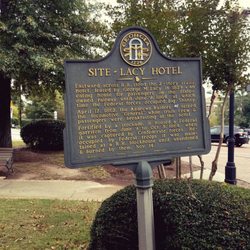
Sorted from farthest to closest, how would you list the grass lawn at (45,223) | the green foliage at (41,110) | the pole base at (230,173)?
1. the green foliage at (41,110)
2. the pole base at (230,173)
3. the grass lawn at (45,223)

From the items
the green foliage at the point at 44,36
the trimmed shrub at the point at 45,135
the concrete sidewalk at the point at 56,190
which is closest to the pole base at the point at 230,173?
the concrete sidewalk at the point at 56,190

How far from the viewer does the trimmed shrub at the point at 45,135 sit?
52.0 ft

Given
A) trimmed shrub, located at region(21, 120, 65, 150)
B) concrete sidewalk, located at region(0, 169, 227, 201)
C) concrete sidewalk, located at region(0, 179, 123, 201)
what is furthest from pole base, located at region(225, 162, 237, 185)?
trimmed shrub, located at region(21, 120, 65, 150)

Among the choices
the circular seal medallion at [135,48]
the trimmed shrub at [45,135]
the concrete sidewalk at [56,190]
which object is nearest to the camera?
the circular seal medallion at [135,48]

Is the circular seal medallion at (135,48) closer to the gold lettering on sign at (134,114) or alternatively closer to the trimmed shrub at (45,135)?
the gold lettering on sign at (134,114)

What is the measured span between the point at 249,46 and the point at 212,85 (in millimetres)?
926

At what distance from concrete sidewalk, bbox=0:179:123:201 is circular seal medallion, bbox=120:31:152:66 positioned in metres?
4.60

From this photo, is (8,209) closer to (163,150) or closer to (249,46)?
(163,150)

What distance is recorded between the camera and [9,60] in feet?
35.0

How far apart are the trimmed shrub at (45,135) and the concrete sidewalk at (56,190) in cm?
606

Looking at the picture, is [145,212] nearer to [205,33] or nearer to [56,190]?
[205,33]

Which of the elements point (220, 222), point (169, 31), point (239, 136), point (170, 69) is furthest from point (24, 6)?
point (239, 136)

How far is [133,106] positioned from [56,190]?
5.51 meters

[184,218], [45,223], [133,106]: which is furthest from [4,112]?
[184,218]
